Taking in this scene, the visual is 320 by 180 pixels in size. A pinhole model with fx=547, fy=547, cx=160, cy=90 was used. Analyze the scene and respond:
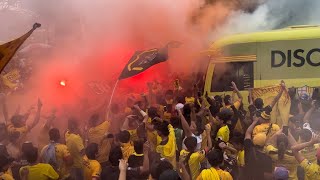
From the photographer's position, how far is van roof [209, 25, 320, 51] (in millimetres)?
9633

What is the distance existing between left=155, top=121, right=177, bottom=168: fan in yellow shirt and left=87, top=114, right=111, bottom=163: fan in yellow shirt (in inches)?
24.3

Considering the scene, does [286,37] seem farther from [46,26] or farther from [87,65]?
[46,26]

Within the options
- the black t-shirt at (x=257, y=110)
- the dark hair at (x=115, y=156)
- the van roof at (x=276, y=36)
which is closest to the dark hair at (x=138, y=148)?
the dark hair at (x=115, y=156)

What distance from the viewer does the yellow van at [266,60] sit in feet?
31.1

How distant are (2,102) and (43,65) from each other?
1.57 metres

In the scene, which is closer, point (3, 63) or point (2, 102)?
point (3, 63)

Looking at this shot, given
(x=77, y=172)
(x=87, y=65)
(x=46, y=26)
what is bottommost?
(x=77, y=172)

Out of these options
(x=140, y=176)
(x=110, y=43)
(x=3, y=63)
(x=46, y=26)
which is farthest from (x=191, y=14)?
(x=140, y=176)

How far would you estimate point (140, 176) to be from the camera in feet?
15.9

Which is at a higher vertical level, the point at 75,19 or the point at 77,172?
the point at 75,19

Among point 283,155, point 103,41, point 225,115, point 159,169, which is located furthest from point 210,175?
Answer: point 103,41

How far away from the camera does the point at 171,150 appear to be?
5.78 m

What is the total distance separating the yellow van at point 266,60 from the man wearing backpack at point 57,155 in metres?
4.53

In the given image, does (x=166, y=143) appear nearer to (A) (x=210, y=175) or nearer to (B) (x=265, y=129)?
(B) (x=265, y=129)
